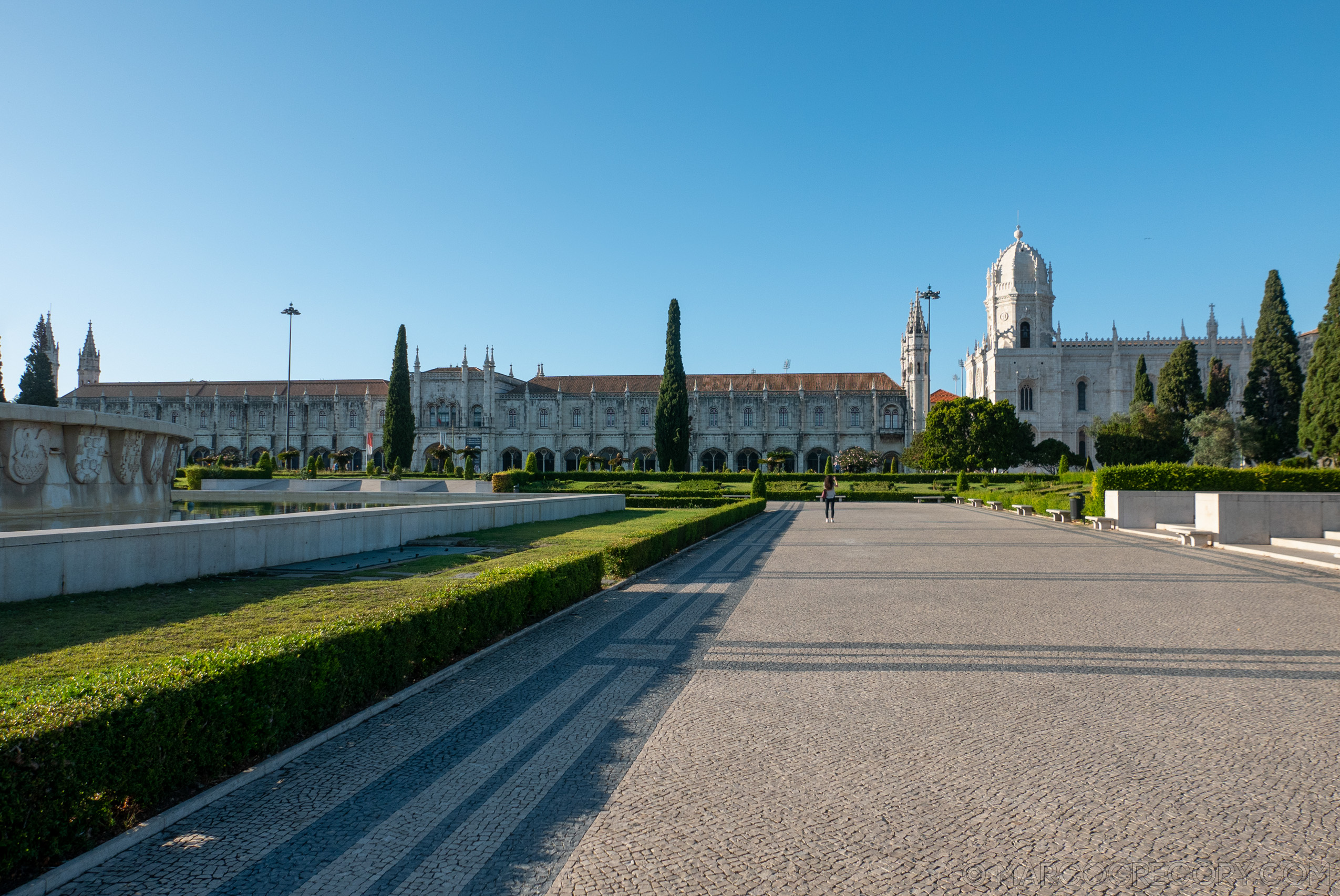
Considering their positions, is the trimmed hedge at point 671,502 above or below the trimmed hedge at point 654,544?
below

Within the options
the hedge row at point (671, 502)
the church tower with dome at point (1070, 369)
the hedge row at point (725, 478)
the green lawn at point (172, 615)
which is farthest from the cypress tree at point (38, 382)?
the church tower with dome at point (1070, 369)

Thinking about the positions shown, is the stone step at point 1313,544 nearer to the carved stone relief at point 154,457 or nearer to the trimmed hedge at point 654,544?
the trimmed hedge at point 654,544

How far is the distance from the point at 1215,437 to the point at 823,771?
5032 cm

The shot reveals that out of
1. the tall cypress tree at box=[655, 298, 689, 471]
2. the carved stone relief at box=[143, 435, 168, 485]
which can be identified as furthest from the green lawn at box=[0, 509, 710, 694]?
the tall cypress tree at box=[655, 298, 689, 471]

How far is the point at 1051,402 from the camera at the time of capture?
6538 centimetres

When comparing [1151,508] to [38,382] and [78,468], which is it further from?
[38,382]

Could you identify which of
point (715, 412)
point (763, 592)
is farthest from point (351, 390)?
point (763, 592)

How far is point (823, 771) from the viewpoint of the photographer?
3.92 m

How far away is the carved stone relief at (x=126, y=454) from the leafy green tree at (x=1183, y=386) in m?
54.9

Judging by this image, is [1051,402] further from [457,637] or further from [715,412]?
[457,637]

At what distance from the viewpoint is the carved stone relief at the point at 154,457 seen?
13711 mm

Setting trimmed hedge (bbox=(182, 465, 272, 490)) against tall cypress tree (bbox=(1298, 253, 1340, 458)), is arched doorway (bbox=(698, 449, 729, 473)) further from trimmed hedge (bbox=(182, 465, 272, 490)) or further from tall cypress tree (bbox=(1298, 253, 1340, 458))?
tall cypress tree (bbox=(1298, 253, 1340, 458))

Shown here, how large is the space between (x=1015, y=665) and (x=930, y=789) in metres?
2.74

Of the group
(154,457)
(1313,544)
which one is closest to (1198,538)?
(1313,544)
